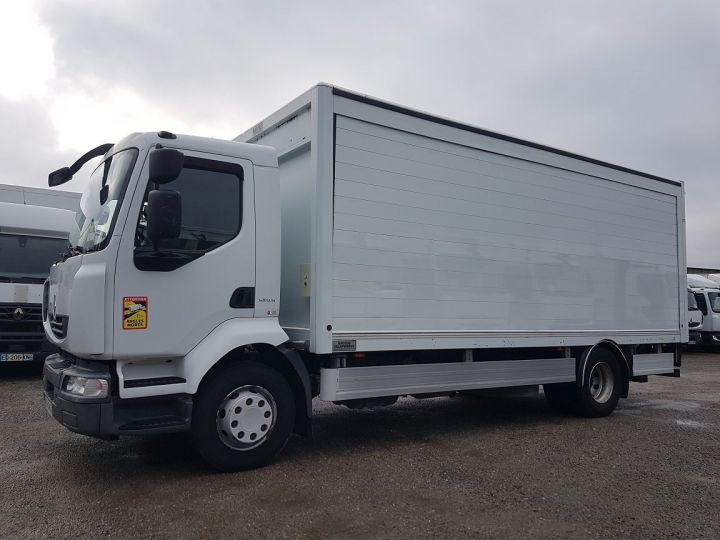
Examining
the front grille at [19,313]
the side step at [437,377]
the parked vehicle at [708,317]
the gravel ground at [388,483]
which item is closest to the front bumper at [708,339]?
the parked vehicle at [708,317]

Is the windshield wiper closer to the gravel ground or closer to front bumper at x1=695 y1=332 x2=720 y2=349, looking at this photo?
the gravel ground

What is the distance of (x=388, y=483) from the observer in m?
5.00

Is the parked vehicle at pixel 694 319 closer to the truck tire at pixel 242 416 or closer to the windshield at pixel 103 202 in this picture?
the truck tire at pixel 242 416

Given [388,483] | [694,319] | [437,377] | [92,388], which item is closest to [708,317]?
[694,319]

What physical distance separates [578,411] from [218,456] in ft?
16.8

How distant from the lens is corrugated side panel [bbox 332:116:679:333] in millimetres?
5691

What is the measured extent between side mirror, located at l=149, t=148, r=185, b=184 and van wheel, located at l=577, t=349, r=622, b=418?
5.79m

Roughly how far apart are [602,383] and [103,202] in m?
6.70

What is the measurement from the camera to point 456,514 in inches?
171

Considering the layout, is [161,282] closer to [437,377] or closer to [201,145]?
[201,145]

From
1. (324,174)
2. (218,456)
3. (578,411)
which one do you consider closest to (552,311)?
(578,411)

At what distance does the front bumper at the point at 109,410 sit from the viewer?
4516 millimetres

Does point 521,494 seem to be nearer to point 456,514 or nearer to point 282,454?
point 456,514

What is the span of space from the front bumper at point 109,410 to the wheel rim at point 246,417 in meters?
0.33
